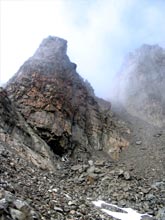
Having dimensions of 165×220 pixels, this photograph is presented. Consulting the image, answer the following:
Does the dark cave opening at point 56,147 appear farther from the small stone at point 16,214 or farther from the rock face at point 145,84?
the small stone at point 16,214

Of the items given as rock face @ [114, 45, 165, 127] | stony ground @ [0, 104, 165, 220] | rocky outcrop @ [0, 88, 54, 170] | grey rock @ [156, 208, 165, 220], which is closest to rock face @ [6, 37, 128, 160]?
rocky outcrop @ [0, 88, 54, 170]

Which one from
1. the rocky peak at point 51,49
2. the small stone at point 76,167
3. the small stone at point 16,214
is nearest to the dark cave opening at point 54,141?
the small stone at point 76,167

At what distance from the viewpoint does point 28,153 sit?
4441cm

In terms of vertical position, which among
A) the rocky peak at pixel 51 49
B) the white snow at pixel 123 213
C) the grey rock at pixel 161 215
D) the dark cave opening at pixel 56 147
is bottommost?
the white snow at pixel 123 213

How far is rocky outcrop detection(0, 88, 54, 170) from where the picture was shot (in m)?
43.6

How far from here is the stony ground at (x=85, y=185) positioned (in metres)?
24.0

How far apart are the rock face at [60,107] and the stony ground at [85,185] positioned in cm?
450

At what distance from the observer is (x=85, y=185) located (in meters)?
43.5

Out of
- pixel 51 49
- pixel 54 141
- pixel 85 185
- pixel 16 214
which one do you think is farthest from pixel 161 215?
pixel 51 49

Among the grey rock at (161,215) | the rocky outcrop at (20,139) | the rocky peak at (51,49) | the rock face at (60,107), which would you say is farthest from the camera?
the rocky peak at (51,49)

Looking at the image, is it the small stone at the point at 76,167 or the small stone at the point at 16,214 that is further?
the small stone at the point at 76,167

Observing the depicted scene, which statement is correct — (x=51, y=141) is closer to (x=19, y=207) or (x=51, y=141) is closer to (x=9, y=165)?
(x=9, y=165)

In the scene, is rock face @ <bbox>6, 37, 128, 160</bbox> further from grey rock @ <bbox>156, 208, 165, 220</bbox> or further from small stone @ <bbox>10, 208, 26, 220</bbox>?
small stone @ <bbox>10, 208, 26, 220</bbox>

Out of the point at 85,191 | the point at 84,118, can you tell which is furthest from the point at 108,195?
the point at 84,118
